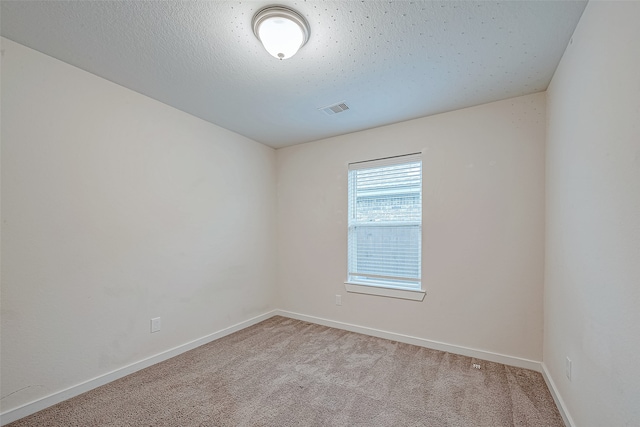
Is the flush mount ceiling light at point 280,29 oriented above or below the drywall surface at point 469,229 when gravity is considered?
above

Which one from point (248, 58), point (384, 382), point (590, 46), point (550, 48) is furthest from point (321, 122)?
point (384, 382)

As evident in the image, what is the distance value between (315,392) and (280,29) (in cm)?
252

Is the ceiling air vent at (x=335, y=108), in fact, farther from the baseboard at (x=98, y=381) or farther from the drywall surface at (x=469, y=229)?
the baseboard at (x=98, y=381)

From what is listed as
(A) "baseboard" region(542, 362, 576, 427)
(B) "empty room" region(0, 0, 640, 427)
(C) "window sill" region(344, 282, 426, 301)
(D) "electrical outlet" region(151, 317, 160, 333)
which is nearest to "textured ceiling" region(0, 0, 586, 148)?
(B) "empty room" region(0, 0, 640, 427)

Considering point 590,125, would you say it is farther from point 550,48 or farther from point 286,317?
point 286,317

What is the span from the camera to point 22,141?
181 cm

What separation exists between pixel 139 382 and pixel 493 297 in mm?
3195

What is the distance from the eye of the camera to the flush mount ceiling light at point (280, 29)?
153 cm

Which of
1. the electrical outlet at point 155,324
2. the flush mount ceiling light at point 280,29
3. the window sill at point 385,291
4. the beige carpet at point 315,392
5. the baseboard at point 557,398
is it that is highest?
the flush mount ceiling light at point 280,29

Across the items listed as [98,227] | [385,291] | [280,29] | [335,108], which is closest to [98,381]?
[98,227]

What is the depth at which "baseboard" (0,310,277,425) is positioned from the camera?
1.74 meters

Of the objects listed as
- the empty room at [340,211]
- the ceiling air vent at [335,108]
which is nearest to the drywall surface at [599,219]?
the empty room at [340,211]

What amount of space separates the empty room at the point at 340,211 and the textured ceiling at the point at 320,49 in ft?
0.06

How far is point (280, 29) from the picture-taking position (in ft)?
5.20
